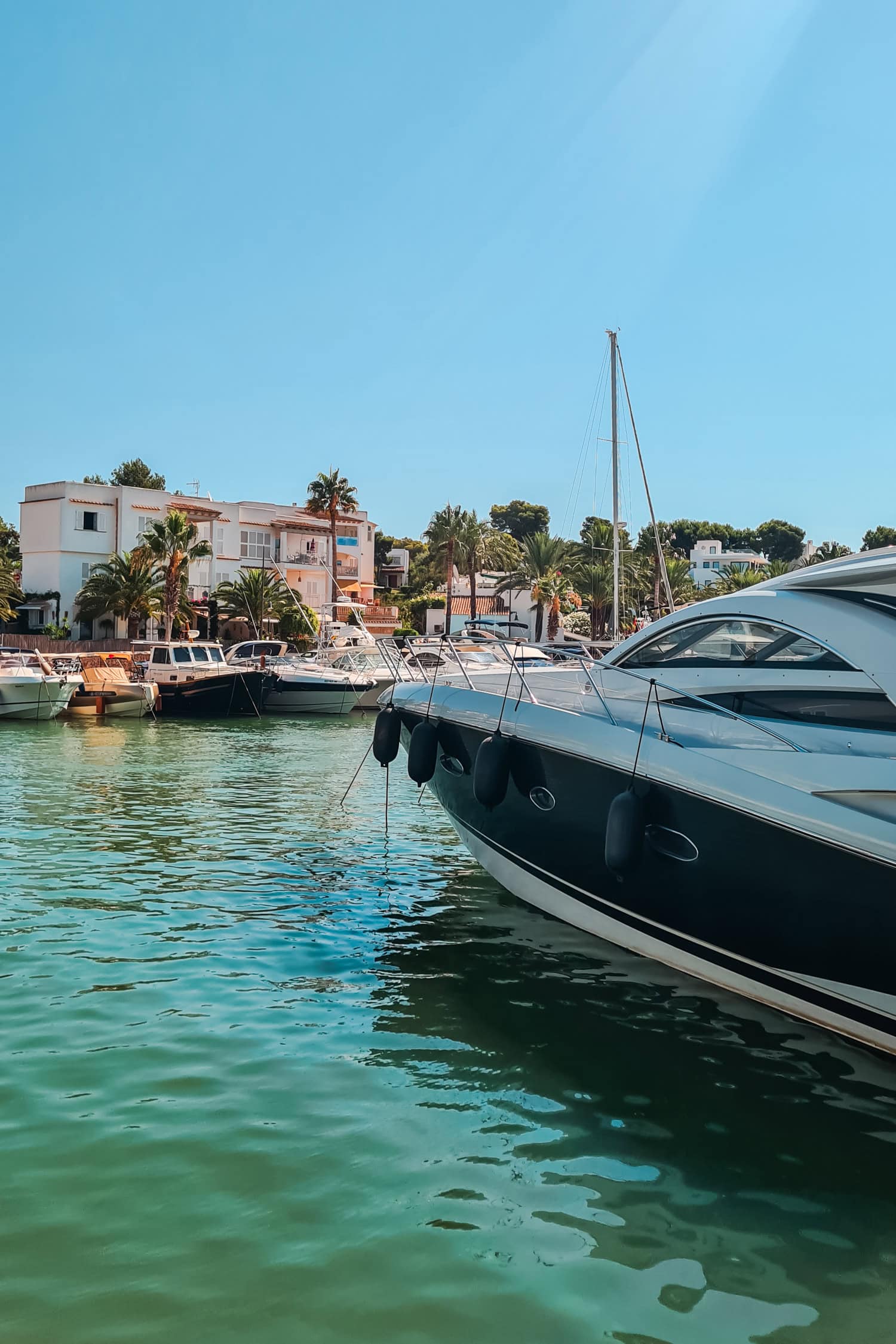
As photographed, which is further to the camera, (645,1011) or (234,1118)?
(645,1011)

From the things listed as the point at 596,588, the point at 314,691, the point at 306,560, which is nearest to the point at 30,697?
the point at 314,691

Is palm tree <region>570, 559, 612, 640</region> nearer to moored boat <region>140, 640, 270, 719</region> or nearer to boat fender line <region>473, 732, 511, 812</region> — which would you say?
moored boat <region>140, 640, 270, 719</region>

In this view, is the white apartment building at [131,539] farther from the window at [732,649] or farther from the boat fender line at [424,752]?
the window at [732,649]

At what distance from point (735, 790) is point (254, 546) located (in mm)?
65200

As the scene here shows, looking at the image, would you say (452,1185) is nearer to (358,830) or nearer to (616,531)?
(358,830)

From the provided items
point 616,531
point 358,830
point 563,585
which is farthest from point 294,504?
point 358,830

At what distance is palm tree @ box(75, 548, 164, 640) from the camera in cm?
5428

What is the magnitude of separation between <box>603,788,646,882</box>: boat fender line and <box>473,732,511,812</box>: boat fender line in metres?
1.59

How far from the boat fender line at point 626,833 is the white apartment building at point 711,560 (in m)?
120

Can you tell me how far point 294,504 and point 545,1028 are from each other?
70.2 metres

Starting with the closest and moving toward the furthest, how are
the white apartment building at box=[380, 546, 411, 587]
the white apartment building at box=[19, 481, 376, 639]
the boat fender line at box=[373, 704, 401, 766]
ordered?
the boat fender line at box=[373, 704, 401, 766]
the white apartment building at box=[19, 481, 376, 639]
the white apartment building at box=[380, 546, 411, 587]

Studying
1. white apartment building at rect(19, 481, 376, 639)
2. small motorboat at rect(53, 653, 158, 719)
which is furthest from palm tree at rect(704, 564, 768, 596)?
small motorboat at rect(53, 653, 158, 719)

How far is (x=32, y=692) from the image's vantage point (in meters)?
32.2

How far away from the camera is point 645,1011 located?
6.88 metres
